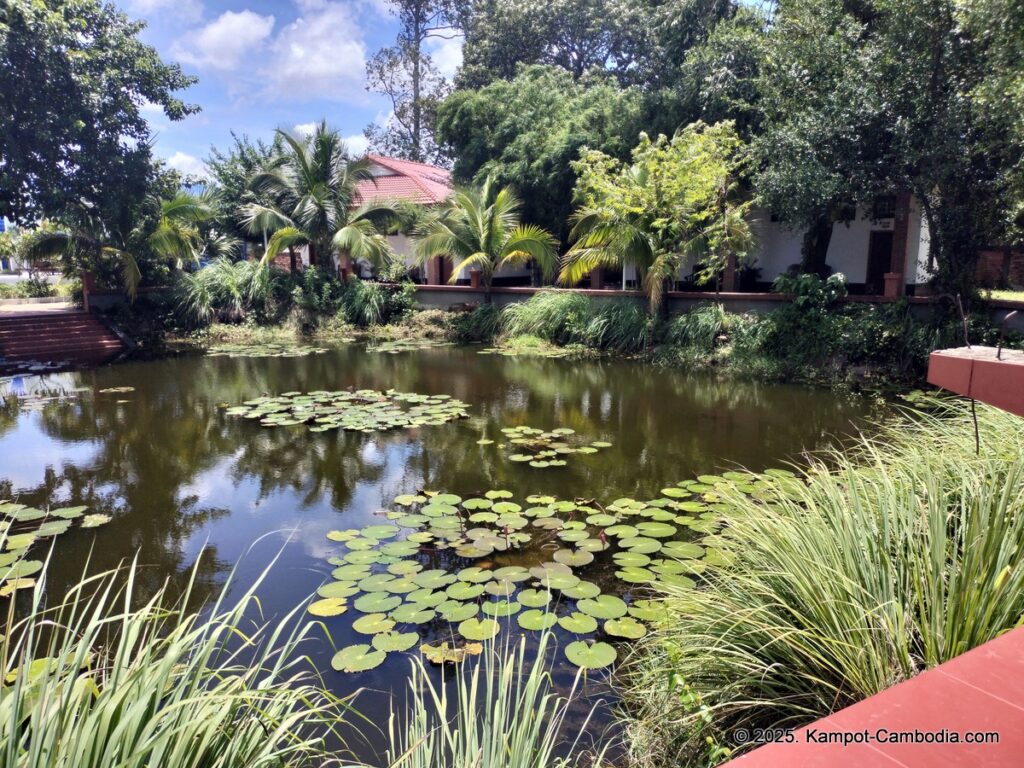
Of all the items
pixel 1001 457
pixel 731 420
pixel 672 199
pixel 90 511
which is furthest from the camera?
pixel 672 199

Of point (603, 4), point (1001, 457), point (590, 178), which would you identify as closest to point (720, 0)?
point (590, 178)

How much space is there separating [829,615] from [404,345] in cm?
1506

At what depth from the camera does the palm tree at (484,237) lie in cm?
1719

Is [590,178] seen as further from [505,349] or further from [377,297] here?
[377,297]

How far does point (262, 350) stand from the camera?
1673 centimetres

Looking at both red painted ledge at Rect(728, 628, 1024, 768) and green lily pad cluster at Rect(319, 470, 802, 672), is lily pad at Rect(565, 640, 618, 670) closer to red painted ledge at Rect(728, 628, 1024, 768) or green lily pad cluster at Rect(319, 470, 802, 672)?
green lily pad cluster at Rect(319, 470, 802, 672)

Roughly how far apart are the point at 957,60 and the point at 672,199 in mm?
5198

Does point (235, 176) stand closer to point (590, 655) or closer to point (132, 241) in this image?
point (132, 241)

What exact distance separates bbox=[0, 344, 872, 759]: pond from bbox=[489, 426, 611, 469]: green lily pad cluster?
51 millimetres

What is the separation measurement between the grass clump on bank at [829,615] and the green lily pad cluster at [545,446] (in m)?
4.14

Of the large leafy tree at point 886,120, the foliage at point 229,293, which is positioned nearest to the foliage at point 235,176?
the foliage at point 229,293

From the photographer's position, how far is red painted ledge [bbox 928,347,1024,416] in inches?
109

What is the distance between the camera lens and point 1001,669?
1.86m

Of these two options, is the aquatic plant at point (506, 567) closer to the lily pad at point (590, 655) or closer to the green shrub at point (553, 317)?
the lily pad at point (590, 655)
